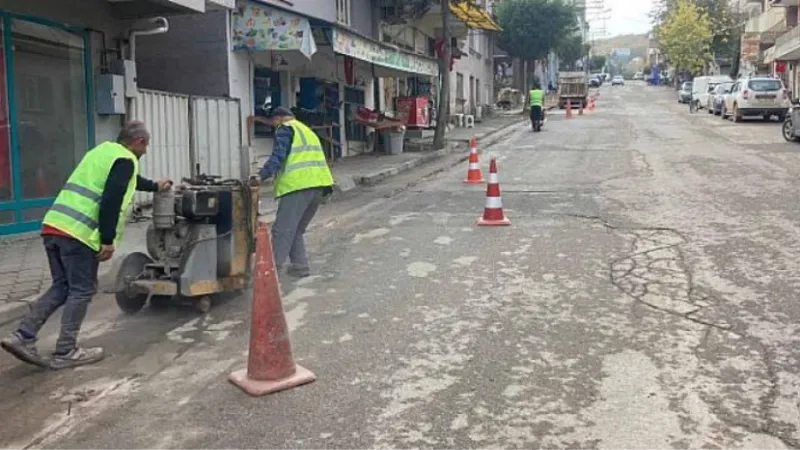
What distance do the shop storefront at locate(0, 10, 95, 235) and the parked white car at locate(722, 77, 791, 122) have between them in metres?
25.5

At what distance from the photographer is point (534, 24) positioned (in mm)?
49656

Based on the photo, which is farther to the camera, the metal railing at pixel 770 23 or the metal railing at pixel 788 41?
the metal railing at pixel 770 23

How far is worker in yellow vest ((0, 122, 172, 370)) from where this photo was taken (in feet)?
17.0

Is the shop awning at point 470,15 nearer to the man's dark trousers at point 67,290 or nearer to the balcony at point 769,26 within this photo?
the man's dark trousers at point 67,290

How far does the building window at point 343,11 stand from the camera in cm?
2083

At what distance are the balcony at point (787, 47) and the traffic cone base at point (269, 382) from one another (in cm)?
4237

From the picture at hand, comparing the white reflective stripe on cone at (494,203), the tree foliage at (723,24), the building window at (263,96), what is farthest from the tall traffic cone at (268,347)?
the tree foliage at (723,24)

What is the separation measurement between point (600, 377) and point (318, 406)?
5.46 feet

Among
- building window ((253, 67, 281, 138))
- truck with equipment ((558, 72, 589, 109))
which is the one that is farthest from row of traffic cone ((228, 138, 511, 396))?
truck with equipment ((558, 72, 589, 109))

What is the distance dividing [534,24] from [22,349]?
1871 inches

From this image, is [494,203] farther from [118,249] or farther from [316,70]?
[316,70]

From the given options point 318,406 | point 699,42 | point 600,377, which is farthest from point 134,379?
point 699,42

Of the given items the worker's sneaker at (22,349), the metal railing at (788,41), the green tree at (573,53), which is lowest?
the worker's sneaker at (22,349)

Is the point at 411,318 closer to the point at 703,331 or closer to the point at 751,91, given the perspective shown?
the point at 703,331
